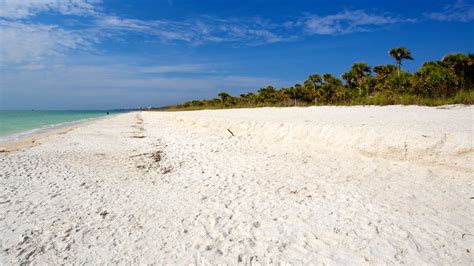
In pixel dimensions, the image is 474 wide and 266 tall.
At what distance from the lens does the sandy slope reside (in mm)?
3576

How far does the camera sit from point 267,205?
4938 millimetres

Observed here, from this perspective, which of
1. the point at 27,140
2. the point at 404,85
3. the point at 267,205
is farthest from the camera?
the point at 404,85

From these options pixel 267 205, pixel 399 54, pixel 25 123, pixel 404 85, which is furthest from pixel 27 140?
pixel 399 54

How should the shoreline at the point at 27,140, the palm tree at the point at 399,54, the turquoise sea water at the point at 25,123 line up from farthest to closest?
the palm tree at the point at 399,54
the turquoise sea water at the point at 25,123
the shoreline at the point at 27,140

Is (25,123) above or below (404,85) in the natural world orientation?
below

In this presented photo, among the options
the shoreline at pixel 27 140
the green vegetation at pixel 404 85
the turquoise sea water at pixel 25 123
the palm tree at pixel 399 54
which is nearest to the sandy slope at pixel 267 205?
the shoreline at pixel 27 140

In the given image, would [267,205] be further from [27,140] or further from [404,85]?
[404,85]

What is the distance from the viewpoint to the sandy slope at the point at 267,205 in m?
3.58

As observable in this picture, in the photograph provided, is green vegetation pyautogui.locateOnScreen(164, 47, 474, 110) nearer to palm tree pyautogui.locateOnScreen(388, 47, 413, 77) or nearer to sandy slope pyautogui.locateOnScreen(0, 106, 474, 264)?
palm tree pyautogui.locateOnScreen(388, 47, 413, 77)

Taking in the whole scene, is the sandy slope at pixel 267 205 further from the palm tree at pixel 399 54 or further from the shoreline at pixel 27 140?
the palm tree at pixel 399 54

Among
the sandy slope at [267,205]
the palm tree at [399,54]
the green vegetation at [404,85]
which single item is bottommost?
the sandy slope at [267,205]

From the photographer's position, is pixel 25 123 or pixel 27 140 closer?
pixel 27 140

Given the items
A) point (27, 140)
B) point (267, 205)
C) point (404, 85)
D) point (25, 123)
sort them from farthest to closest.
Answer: point (25, 123) < point (404, 85) < point (27, 140) < point (267, 205)

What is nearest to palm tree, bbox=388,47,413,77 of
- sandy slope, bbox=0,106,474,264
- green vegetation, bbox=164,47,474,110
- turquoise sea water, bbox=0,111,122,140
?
green vegetation, bbox=164,47,474,110
